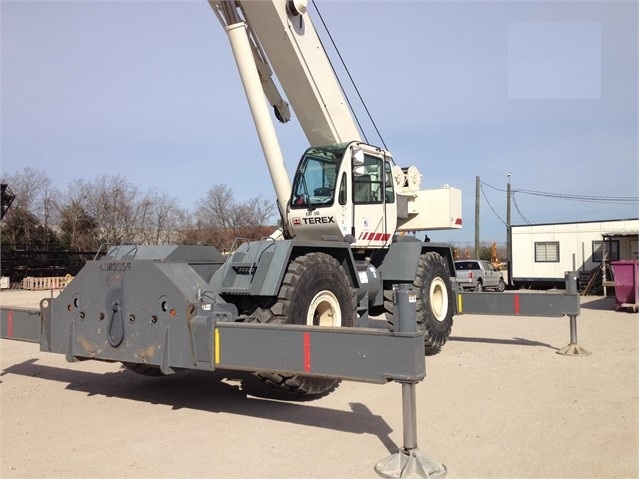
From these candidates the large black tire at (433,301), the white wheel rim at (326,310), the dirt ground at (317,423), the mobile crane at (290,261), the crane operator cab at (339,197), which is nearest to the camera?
the dirt ground at (317,423)

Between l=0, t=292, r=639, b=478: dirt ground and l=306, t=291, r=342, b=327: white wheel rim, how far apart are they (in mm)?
839

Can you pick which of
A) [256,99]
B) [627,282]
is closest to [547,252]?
[627,282]

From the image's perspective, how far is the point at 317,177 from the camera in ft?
27.4

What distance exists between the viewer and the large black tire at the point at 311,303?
5.86 m

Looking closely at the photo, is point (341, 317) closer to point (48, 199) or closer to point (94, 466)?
point (94, 466)

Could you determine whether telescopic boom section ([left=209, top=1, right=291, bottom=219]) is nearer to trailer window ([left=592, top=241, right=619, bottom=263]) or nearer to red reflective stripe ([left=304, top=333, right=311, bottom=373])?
red reflective stripe ([left=304, top=333, right=311, bottom=373])

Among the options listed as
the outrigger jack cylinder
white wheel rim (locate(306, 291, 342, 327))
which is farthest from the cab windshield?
the outrigger jack cylinder

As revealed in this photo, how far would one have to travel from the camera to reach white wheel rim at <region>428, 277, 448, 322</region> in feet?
31.9

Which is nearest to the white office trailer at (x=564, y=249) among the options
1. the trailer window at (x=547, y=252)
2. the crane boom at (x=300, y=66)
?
the trailer window at (x=547, y=252)

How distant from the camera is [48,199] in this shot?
4122 cm

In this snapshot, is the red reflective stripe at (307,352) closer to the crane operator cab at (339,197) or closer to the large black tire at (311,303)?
the large black tire at (311,303)

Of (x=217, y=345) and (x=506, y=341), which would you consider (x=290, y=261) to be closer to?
(x=217, y=345)

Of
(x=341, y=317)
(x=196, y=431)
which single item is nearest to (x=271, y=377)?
(x=196, y=431)

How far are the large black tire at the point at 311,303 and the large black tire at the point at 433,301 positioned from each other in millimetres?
2157
